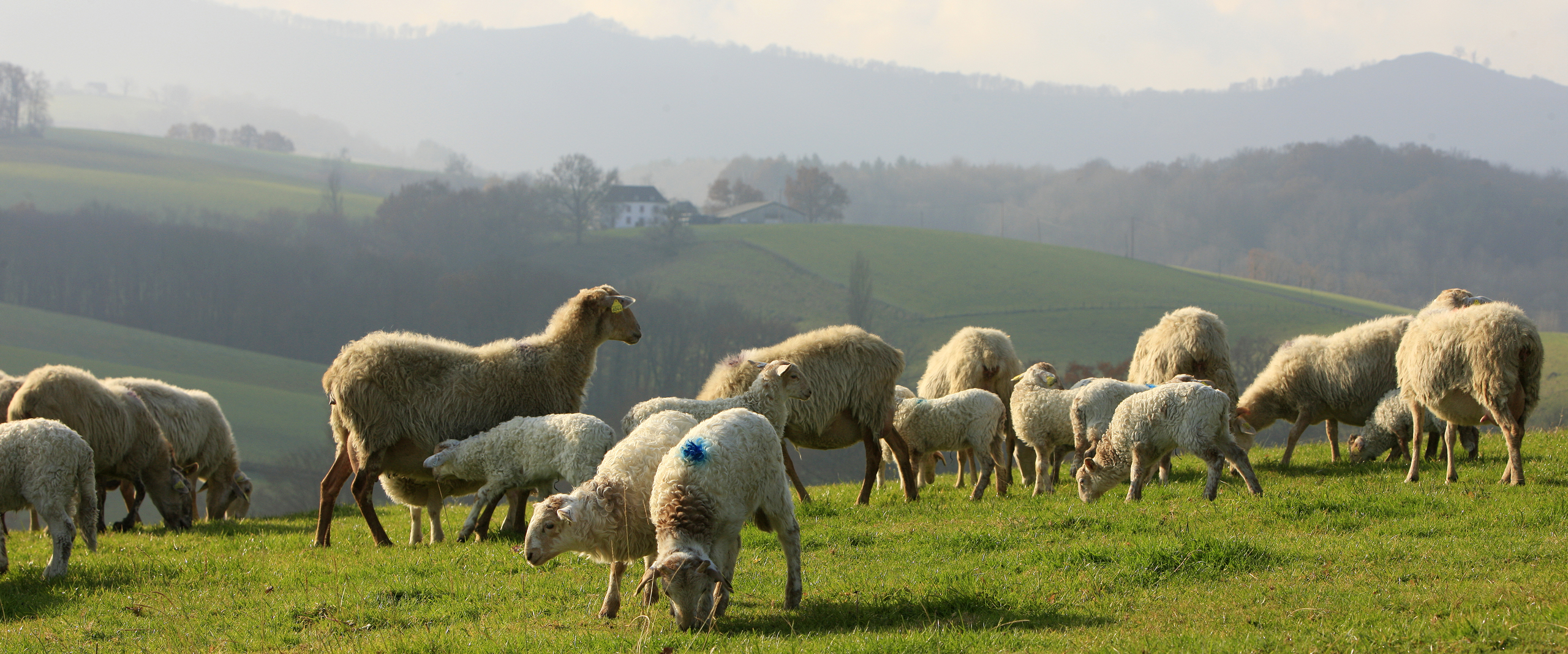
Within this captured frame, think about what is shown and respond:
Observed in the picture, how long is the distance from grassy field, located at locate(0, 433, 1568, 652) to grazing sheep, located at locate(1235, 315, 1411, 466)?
3.39m

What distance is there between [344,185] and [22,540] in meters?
162

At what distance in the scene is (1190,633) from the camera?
18.8ft

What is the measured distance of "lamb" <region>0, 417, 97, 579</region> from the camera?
9.41 metres

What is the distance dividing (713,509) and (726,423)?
74cm

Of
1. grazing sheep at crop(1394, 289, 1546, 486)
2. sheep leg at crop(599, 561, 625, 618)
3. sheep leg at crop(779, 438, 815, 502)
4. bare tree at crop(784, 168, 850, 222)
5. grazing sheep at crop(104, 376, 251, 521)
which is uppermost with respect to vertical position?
bare tree at crop(784, 168, 850, 222)

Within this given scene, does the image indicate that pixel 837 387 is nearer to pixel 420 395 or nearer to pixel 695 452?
pixel 420 395

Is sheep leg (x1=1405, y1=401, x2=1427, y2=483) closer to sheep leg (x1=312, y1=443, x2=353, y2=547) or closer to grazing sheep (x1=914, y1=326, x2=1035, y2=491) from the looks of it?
grazing sheep (x1=914, y1=326, x2=1035, y2=491)

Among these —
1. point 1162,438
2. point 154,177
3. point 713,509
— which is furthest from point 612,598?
point 154,177

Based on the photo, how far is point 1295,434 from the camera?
1388cm

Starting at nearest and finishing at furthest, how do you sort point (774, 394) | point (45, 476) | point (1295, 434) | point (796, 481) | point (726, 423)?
point (726, 423), point (45, 476), point (774, 394), point (1295, 434), point (796, 481)

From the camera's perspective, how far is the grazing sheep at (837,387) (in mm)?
13117

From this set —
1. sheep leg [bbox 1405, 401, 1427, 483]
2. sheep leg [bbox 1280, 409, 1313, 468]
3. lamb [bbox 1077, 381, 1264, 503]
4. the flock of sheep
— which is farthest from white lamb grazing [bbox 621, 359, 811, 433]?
sheep leg [bbox 1280, 409, 1313, 468]

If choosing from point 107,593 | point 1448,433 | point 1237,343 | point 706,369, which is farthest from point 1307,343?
point 706,369

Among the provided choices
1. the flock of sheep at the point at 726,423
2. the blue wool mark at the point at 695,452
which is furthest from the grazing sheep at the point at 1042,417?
the blue wool mark at the point at 695,452
